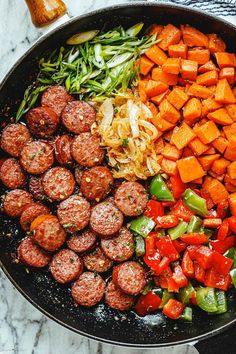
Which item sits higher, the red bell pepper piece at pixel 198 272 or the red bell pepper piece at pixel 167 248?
the red bell pepper piece at pixel 167 248

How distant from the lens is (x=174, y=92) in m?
3.85

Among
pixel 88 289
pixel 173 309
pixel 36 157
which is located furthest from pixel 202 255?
pixel 36 157

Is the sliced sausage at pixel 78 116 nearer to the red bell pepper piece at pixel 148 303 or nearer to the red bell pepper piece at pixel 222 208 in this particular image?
the red bell pepper piece at pixel 222 208

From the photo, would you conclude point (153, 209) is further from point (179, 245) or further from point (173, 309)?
point (173, 309)

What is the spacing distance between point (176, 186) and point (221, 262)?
0.64 meters

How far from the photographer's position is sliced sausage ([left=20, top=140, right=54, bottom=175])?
154 inches

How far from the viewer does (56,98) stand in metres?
4.00

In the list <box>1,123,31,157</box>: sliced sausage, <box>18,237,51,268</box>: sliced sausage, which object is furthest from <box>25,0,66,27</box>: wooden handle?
<box>18,237,51,268</box>: sliced sausage

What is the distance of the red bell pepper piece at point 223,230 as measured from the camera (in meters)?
3.88

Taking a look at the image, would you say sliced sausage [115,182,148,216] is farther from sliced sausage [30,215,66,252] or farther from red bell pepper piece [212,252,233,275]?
red bell pepper piece [212,252,233,275]

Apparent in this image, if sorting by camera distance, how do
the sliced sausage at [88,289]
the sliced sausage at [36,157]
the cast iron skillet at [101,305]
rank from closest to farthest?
1. the cast iron skillet at [101,305]
2. the sliced sausage at [36,157]
3. the sliced sausage at [88,289]

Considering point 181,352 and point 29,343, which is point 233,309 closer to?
point 181,352

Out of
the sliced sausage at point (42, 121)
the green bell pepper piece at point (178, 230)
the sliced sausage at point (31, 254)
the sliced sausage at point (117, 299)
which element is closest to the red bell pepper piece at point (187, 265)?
the green bell pepper piece at point (178, 230)

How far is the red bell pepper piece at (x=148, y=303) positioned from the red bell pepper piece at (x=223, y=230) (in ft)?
2.17
